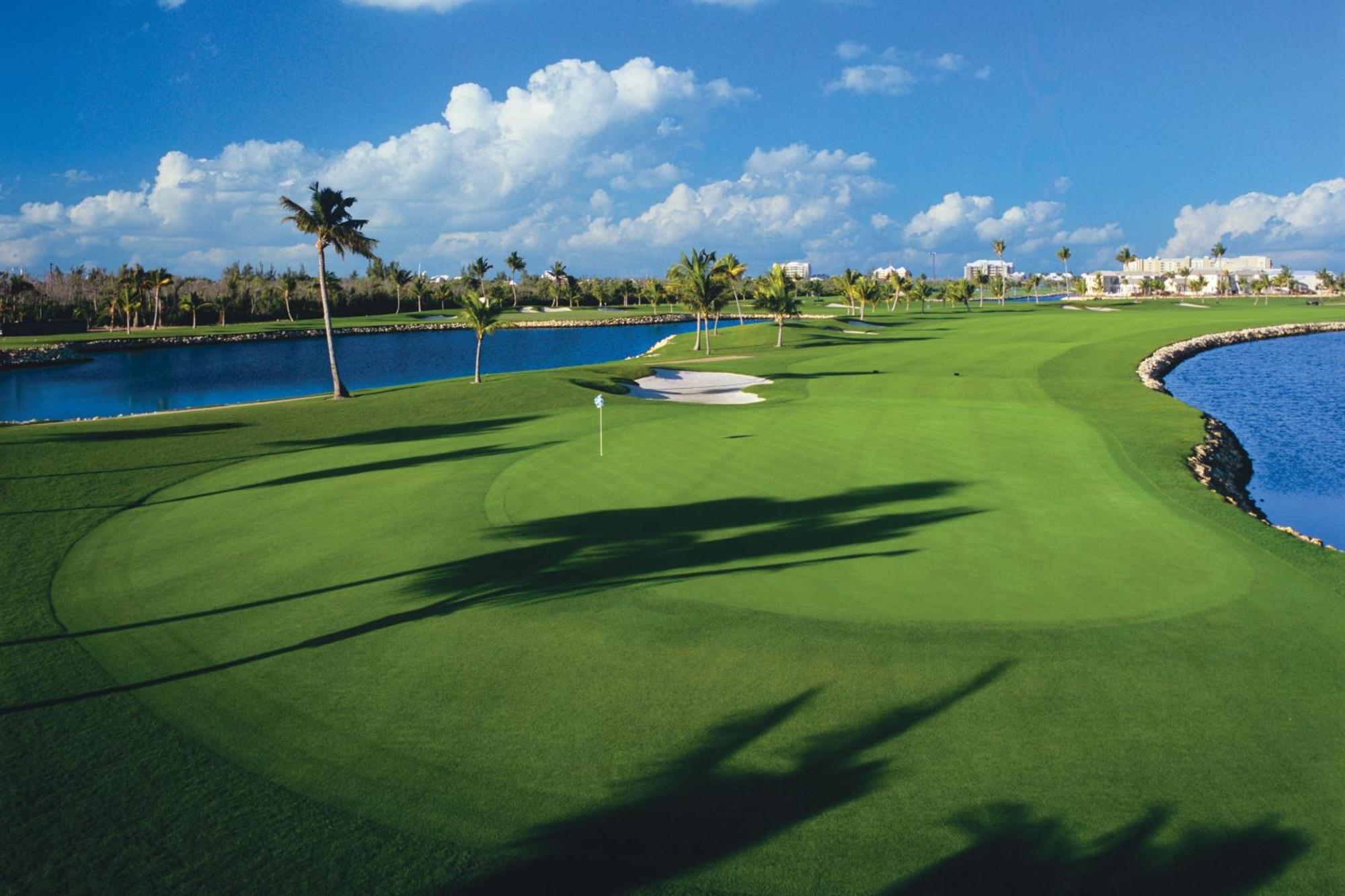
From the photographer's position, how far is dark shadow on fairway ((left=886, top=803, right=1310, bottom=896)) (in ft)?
21.3

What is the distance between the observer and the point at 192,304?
118 meters

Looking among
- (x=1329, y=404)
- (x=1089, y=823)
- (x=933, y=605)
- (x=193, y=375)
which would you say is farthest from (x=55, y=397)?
(x=1329, y=404)

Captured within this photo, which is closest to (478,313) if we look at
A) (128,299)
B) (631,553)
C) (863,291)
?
(631,553)

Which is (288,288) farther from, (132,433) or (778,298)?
(132,433)

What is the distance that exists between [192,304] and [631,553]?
12520 cm

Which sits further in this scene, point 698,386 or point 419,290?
point 419,290

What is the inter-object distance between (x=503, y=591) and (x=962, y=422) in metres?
22.0

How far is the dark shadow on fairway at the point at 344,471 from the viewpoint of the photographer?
1961cm

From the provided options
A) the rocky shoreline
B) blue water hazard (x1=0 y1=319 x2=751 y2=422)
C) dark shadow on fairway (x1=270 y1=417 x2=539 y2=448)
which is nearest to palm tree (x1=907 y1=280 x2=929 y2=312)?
blue water hazard (x1=0 y1=319 x2=751 y2=422)

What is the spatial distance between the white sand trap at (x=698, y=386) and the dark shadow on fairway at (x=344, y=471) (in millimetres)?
15183

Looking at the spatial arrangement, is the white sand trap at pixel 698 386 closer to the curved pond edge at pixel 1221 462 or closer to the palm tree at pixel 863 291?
the curved pond edge at pixel 1221 462

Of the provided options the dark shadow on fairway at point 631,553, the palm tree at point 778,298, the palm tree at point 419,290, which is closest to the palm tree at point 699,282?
the palm tree at point 778,298

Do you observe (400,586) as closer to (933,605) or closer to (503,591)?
(503,591)

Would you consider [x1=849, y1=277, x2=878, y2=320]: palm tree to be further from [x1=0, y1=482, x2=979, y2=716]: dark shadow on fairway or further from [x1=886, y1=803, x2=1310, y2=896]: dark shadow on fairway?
[x1=886, y1=803, x2=1310, y2=896]: dark shadow on fairway
